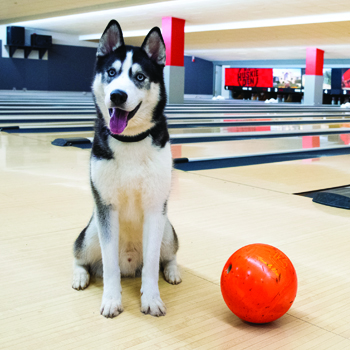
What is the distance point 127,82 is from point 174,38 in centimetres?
1323

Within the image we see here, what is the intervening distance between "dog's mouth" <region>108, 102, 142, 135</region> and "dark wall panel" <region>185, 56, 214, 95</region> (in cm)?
2422

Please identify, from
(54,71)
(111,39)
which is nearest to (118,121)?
(111,39)

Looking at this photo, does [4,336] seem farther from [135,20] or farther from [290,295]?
[135,20]

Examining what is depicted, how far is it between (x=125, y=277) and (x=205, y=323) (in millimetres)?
448

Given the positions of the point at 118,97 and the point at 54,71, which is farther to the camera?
the point at 54,71

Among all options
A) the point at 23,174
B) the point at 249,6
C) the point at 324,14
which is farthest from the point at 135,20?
the point at 23,174

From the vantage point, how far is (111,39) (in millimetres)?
1434

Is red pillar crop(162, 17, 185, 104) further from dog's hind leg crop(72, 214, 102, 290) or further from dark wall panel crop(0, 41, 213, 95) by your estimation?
dog's hind leg crop(72, 214, 102, 290)

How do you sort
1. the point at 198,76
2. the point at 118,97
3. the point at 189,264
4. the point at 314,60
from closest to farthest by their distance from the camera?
the point at 118,97, the point at 189,264, the point at 314,60, the point at 198,76

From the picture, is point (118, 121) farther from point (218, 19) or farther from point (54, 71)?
point (54, 71)

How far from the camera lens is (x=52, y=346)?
4.07 ft

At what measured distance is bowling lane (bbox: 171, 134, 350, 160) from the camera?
16.0 feet

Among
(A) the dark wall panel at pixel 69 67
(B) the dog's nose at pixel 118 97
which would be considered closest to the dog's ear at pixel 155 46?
(B) the dog's nose at pixel 118 97

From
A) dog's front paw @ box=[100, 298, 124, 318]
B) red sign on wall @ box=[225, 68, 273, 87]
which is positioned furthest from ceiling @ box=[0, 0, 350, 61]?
dog's front paw @ box=[100, 298, 124, 318]
